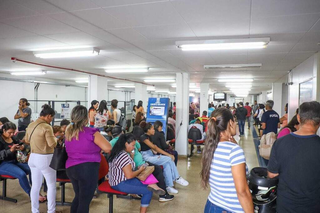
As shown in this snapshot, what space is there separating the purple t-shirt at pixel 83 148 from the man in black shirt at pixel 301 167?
1.74 m

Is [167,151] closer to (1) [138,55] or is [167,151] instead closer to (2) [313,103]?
(1) [138,55]

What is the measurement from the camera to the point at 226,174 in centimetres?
158

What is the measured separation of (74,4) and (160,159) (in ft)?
9.03

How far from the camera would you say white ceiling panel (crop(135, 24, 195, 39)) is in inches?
131

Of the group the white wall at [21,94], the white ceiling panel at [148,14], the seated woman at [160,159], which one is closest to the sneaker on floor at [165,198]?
the seated woman at [160,159]

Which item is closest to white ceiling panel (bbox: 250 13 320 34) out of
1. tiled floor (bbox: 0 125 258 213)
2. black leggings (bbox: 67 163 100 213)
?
black leggings (bbox: 67 163 100 213)

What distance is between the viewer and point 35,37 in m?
3.95

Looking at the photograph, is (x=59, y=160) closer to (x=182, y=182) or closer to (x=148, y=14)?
(x=148, y=14)

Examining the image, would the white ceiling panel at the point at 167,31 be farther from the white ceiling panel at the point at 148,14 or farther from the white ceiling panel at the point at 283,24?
the white ceiling panel at the point at 283,24

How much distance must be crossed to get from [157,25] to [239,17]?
1032 mm

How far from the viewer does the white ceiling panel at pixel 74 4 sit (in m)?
2.50

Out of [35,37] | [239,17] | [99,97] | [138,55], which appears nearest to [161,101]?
[138,55]

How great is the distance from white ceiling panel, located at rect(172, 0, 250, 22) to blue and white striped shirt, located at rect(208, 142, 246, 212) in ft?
5.12

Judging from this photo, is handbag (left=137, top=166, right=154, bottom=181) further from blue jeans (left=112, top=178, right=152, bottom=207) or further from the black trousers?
the black trousers
